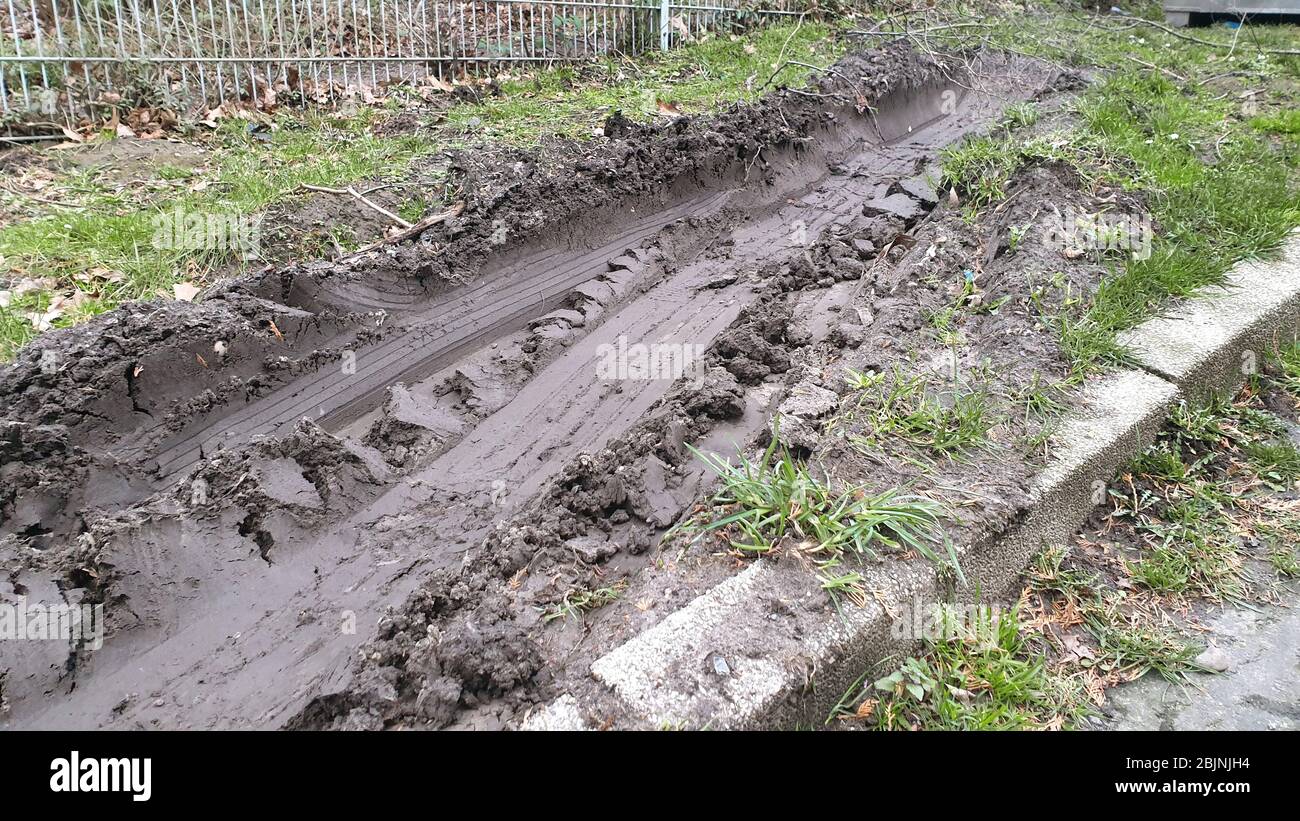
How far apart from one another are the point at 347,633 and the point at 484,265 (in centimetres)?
229

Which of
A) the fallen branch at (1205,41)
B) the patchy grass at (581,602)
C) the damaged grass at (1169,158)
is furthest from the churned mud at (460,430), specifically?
the fallen branch at (1205,41)

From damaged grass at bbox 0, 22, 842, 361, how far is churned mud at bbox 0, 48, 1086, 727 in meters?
0.63

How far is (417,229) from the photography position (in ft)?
13.9

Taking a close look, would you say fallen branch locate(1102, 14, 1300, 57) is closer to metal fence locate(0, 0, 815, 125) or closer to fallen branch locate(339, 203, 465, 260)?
metal fence locate(0, 0, 815, 125)

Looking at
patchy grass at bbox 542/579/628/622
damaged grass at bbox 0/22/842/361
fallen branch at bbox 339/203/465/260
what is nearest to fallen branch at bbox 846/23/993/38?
damaged grass at bbox 0/22/842/361

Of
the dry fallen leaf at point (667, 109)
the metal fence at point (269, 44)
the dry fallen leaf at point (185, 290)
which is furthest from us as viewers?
the dry fallen leaf at point (667, 109)

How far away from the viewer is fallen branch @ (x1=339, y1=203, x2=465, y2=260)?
160 inches

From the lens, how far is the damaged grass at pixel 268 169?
382 cm

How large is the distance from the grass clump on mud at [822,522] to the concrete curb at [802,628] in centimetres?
6

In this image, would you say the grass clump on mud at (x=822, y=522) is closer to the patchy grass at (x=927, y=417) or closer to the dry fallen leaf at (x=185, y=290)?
the patchy grass at (x=927, y=417)
